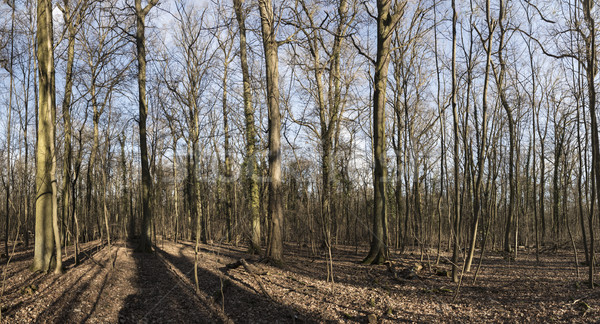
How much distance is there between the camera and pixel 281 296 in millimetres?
5930

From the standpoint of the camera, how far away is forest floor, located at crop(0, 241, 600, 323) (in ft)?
16.6

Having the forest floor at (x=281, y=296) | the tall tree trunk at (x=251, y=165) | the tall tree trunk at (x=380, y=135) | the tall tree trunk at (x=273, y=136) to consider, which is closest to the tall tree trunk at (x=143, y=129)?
the forest floor at (x=281, y=296)

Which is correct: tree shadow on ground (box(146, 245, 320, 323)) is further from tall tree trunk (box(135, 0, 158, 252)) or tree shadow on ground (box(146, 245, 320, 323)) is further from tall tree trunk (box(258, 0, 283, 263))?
tall tree trunk (box(135, 0, 158, 252))

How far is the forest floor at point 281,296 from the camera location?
16.6 feet

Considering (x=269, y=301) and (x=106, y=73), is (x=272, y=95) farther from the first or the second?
(x=106, y=73)

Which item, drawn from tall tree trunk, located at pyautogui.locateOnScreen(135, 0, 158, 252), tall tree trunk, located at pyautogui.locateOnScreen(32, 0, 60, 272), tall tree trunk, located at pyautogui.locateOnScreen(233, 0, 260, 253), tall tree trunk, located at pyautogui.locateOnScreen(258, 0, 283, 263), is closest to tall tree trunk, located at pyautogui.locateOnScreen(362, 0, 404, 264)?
tall tree trunk, located at pyautogui.locateOnScreen(258, 0, 283, 263)

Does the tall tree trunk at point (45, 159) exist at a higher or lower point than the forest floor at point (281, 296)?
higher

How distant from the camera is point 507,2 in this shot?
29.2ft

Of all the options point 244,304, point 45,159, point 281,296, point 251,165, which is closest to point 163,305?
point 244,304

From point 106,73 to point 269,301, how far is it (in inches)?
419

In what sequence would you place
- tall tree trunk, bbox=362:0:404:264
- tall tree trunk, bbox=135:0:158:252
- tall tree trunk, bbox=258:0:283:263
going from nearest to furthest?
tall tree trunk, bbox=258:0:283:263 < tall tree trunk, bbox=362:0:404:264 < tall tree trunk, bbox=135:0:158:252

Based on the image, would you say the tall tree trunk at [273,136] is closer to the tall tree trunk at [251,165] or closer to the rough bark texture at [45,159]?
the tall tree trunk at [251,165]

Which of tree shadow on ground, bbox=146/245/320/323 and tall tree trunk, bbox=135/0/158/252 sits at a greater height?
tall tree trunk, bbox=135/0/158/252

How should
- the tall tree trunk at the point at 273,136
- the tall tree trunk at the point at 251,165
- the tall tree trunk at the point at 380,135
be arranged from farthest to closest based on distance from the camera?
the tall tree trunk at the point at 251,165 < the tall tree trunk at the point at 380,135 < the tall tree trunk at the point at 273,136
